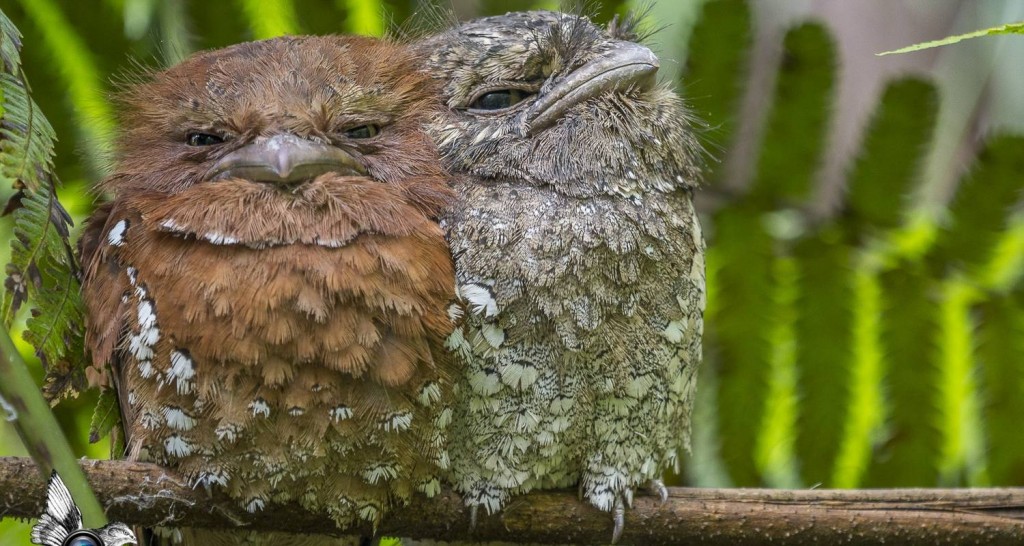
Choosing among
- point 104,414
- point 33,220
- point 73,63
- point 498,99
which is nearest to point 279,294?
point 33,220

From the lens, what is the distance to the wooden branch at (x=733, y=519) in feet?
8.84

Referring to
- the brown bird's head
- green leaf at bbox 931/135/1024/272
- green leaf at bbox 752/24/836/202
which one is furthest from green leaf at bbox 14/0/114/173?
green leaf at bbox 931/135/1024/272

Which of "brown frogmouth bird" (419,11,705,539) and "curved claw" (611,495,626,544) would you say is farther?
"curved claw" (611,495,626,544)

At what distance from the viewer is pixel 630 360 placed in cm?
282

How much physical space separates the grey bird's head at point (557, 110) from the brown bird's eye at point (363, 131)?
0.21m

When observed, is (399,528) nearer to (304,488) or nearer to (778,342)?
(304,488)

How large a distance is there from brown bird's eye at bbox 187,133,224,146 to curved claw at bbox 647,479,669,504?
151cm

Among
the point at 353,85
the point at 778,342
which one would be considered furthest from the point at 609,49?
the point at 778,342

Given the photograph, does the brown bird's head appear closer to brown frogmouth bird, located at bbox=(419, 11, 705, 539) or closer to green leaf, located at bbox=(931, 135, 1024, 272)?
Answer: brown frogmouth bird, located at bbox=(419, 11, 705, 539)

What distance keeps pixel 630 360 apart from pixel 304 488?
3.00 feet

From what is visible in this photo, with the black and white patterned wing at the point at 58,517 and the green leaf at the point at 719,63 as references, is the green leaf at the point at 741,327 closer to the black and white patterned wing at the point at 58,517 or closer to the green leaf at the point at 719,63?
the green leaf at the point at 719,63

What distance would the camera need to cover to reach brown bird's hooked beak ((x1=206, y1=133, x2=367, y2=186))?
255 cm

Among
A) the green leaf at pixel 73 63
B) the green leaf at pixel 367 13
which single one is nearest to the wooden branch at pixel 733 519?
the green leaf at pixel 73 63

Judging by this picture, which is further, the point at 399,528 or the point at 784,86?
the point at 784,86
